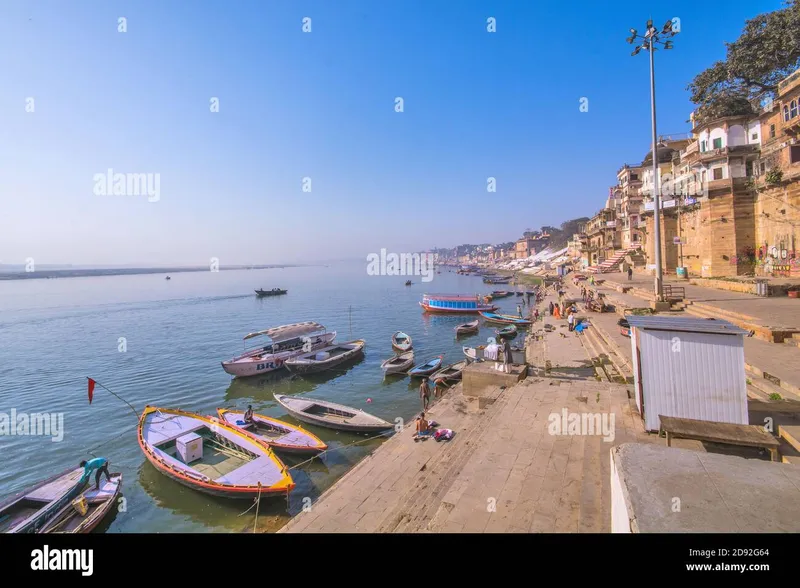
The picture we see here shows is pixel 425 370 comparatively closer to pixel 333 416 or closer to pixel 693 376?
pixel 333 416

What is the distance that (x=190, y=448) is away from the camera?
1300cm

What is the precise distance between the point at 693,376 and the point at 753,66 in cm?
3760

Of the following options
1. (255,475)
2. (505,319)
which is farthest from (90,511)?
(505,319)

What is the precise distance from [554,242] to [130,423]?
523ft

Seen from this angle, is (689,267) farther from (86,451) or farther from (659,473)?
(86,451)

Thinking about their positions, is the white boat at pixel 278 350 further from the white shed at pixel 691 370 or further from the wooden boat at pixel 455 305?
the wooden boat at pixel 455 305

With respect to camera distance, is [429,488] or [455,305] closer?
[429,488]

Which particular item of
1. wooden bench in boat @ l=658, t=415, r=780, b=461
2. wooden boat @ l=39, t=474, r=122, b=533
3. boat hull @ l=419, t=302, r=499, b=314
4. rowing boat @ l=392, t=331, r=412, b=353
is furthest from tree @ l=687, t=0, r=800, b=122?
wooden boat @ l=39, t=474, r=122, b=533

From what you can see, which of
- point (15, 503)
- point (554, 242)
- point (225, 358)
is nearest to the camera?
point (15, 503)

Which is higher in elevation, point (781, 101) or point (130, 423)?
point (781, 101)

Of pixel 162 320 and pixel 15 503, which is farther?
pixel 162 320

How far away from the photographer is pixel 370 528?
7.55 meters
